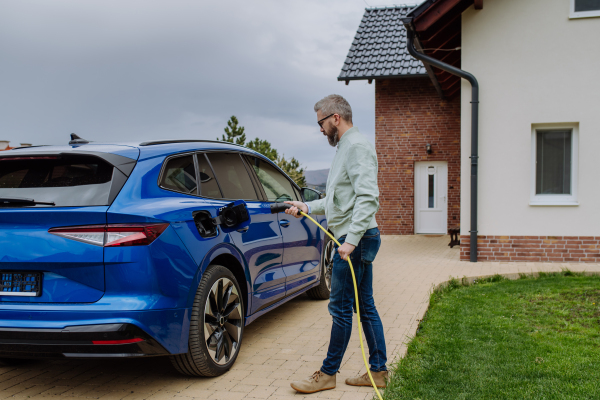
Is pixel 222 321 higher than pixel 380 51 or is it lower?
lower

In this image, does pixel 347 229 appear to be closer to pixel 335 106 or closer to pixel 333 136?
pixel 333 136

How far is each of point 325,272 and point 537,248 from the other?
505 centimetres

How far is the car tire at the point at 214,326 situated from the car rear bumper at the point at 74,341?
50cm

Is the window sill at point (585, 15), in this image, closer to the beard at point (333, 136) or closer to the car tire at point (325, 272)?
the car tire at point (325, 272)

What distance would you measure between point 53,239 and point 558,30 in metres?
9.33

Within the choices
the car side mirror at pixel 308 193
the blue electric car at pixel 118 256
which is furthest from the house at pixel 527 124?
the blue electric car at pixel 118 256

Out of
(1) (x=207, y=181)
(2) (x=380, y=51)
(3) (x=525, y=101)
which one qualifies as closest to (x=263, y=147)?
(2) (x=380, y=51)

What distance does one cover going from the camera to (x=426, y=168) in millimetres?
16359

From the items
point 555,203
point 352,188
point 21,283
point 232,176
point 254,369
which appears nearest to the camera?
point 21,283

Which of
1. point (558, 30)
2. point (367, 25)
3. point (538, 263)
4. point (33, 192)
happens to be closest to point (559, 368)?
point (33, 192)

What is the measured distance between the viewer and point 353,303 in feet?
12.6

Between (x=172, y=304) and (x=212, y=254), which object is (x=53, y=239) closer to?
(x=172, y=304)

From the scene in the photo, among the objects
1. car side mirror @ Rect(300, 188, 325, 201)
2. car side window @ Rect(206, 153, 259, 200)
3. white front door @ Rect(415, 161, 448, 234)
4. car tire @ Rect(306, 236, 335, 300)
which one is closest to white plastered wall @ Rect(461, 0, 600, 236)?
car tire @ Rect(306, 236, 335, 300)

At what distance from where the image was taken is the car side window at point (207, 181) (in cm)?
420
